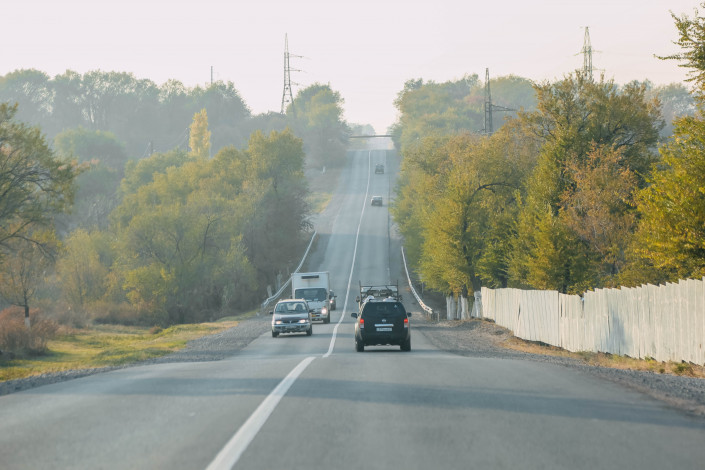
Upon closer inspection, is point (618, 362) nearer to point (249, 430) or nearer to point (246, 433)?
point (249, 430)

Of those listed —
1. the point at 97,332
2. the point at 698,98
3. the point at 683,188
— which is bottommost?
the point at 97,332

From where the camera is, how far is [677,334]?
23.1 meters

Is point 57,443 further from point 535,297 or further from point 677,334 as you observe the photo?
point 535,297

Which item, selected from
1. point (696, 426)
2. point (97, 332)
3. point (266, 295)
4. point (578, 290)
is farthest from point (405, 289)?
point (696, 426)

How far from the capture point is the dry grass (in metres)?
22.0

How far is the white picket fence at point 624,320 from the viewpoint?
22.2 meters

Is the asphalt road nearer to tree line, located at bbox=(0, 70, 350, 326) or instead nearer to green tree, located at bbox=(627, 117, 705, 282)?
Result: green tree, located at bbox=(627, 117, 705, 282)

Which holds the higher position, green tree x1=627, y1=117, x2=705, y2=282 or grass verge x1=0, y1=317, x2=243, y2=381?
green tree x1=627, y1=117, x2=705, y2=282

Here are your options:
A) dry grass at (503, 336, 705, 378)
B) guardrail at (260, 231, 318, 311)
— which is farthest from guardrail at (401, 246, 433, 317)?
dry grass at (503, 336, 705, 378)

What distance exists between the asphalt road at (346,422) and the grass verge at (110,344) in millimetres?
15728

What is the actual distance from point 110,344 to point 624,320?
33.4 metres

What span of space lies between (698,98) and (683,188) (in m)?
3.79

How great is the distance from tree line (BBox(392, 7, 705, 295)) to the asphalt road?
11067mm

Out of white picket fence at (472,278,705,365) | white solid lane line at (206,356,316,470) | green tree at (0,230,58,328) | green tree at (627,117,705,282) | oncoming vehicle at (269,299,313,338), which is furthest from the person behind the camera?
green tree at (0,230,58,328)
